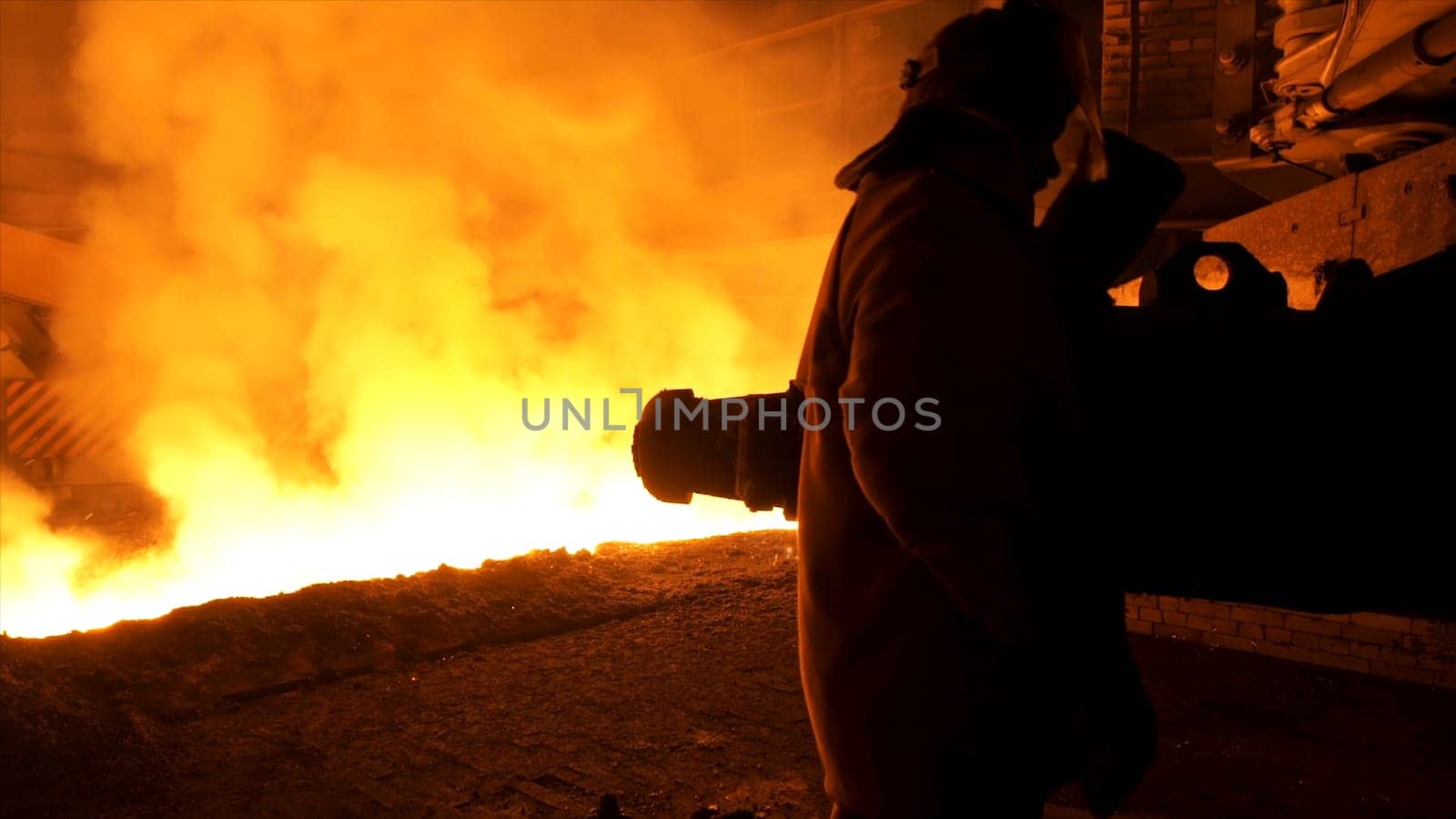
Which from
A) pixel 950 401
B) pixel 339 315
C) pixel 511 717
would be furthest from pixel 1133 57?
pixel 339 315

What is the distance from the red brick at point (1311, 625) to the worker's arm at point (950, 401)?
4.24m

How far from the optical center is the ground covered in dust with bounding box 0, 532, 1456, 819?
3.45 metres

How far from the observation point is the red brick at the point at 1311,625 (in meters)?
4.78

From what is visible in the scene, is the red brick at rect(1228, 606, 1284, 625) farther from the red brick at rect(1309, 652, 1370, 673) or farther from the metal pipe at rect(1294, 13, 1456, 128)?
the metal pipe at rect(1294, 13, 1456, 128)

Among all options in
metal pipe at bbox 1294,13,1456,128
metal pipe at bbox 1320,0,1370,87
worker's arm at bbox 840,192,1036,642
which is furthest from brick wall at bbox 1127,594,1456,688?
worker's arm at bbox 840,192,1036,642

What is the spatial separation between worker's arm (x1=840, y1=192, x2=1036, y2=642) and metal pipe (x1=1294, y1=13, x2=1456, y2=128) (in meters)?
3.61

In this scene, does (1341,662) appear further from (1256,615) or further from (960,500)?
(960,500)

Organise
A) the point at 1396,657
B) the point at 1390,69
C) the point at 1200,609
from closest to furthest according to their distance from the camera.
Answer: the point at 1390,69
the point at 1396,657
the point at 1200,609

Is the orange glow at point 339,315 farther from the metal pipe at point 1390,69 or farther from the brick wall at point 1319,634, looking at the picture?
the metal pipe at point 1390,69

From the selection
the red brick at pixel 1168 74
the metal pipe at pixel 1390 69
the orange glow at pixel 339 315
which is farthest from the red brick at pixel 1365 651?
the orange glow at pixel 339 315

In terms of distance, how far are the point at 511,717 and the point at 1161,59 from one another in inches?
269

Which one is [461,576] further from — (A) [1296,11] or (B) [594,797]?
(A) [1296,11]

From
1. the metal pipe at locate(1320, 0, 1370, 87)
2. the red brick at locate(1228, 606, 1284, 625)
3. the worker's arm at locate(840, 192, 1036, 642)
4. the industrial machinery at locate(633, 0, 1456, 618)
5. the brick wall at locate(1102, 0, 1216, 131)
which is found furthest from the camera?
the brick wall at locate(1102, 0, 1216, 131)

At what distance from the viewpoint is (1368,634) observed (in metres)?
4.62
